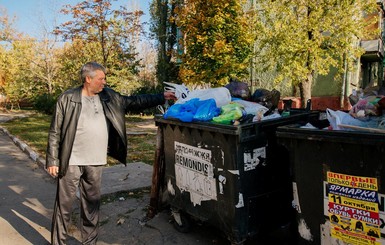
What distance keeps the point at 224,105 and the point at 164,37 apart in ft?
63.5

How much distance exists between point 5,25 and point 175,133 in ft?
103

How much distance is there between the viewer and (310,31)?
993cm

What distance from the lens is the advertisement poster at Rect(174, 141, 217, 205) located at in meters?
3.51

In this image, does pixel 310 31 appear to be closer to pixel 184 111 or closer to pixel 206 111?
pixel 184 111

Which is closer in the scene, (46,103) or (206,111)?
(206,111)

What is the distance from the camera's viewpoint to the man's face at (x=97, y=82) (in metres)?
3.52

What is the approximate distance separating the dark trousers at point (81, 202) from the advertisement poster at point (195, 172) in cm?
89

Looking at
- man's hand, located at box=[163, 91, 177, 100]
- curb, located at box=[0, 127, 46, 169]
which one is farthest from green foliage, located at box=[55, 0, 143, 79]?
man's hand, located at box=[163, 91, 177, 100]

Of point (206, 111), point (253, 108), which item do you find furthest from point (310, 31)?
point (206, 111)

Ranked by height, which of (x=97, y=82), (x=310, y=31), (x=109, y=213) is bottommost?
(x=109, y=213)

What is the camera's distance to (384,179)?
2.37 meters

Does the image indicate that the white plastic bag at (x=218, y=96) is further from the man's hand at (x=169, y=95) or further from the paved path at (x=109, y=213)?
→ the paved path at (x=109, y=213)

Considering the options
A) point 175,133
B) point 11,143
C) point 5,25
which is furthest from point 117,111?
point 5,25

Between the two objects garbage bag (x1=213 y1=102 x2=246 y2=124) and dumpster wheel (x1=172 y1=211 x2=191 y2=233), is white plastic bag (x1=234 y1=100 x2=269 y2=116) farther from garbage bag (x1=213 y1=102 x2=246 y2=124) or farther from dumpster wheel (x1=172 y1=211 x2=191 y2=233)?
dumpster wheel (x1=172 y1=211 x2=191 y2=233)
